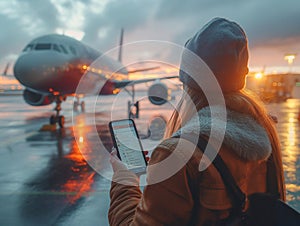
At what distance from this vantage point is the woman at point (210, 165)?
2.99 ft

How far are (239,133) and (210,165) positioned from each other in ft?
0.56

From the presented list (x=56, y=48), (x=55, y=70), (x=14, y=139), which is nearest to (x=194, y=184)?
(x=14, y=139)

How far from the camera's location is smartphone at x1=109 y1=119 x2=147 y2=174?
1559 mm

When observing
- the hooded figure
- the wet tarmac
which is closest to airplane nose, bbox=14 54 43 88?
the wet tarmac

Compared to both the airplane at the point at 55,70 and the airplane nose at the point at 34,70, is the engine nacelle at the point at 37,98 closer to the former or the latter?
the airplane at the point at 55,70

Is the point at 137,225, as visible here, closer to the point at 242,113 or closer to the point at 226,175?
the point at 226,175

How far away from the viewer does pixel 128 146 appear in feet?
5.56

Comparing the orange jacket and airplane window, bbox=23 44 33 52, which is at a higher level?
airplane window, bbox=23 44 33 52

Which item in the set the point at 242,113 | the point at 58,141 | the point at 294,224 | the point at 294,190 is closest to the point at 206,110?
the point at 242,113

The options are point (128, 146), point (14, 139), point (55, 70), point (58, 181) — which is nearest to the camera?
point (128, 146)

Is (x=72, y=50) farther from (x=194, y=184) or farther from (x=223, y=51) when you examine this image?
(x=194, y=184)

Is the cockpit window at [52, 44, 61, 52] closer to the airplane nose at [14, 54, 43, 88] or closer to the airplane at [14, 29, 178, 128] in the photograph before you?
the airplane at [14, 29, 178, 128]

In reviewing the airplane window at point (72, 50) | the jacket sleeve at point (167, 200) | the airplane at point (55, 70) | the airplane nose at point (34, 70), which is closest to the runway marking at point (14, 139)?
the airplane at point (55, 70)

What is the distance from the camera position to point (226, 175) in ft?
2.98
